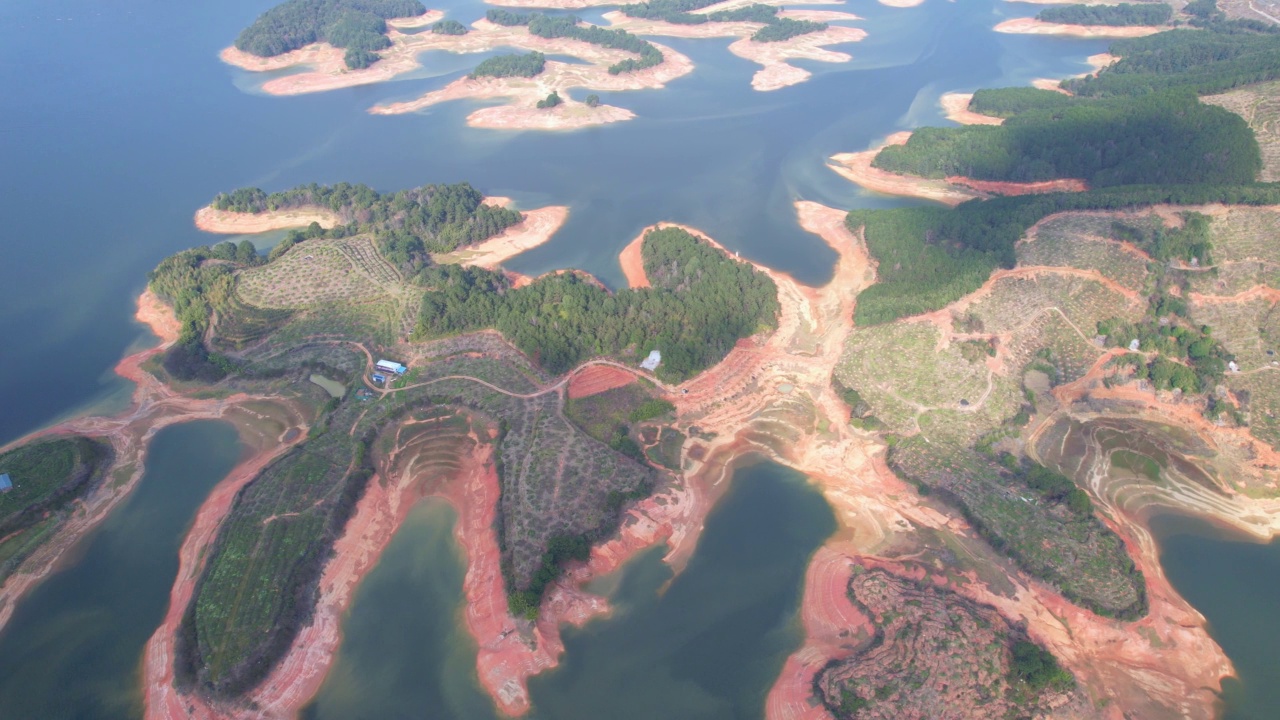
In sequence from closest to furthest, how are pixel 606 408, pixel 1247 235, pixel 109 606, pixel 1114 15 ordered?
pixel 109 606, pixel 606 408, pixel 1247 235, pixel 1114 15

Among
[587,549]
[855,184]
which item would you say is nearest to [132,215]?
[587,549]

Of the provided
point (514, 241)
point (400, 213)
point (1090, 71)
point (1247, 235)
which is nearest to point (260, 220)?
point (400, 213)

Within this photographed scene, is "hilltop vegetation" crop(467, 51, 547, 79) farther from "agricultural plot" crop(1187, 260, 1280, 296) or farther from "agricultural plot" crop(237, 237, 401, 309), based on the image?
"agricultural plot" crop(1187, 260, 1280, 296)

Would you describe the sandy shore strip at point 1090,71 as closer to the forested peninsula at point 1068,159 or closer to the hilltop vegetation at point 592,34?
the forested peninsula at point 1068,159

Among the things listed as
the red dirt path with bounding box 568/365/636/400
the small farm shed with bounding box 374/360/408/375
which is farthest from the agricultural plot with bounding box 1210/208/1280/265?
the small farm shed with bounding box 374/360/408/375

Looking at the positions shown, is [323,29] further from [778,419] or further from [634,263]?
[778,419]

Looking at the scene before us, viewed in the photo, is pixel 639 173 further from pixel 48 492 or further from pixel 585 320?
pixel 48 492
